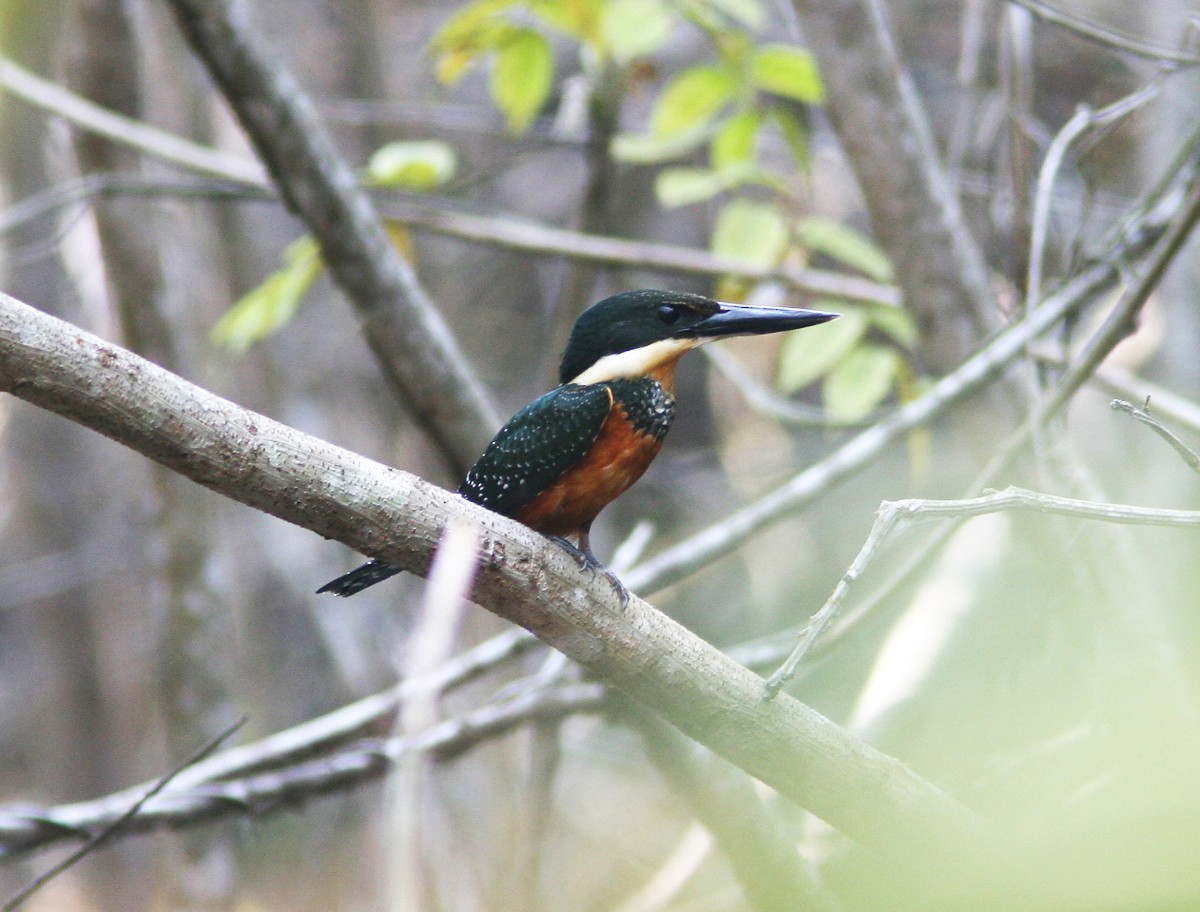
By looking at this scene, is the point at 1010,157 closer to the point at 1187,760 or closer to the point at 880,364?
the point at 880,364

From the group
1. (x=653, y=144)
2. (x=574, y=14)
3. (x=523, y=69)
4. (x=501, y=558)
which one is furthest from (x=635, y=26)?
(x=501, y=558)

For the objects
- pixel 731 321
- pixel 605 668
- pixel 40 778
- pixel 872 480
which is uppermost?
pixel 872 480

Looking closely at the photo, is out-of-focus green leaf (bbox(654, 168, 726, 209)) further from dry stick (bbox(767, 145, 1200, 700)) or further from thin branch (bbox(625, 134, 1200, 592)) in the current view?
dry stick (bbox(767, 145, 1200, 700))

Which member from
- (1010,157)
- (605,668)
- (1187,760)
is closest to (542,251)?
(1010,157)

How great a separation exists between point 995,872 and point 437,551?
0.73 metres

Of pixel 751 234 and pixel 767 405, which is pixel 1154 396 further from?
pixel 751 234

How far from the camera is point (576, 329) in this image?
2295 mm

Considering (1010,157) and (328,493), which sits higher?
(1010,157)

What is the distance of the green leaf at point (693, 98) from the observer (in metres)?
3.00

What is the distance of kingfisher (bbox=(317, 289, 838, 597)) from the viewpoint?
6.57 feet

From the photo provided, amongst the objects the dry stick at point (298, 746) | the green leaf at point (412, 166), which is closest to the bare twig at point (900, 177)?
the green leaf at point (412, 166)

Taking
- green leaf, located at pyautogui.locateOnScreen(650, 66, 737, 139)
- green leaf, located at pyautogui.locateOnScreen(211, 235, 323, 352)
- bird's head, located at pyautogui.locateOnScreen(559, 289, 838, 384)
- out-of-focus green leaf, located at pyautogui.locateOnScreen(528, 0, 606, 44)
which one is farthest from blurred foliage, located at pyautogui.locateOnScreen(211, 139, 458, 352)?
bird's head, located at pyautogui.locateOnScreen(559, 289, 838, 384)

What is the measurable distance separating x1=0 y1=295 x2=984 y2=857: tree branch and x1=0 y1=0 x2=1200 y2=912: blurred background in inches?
7.7

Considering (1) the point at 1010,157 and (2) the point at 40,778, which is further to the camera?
(2) the point at 40,778
